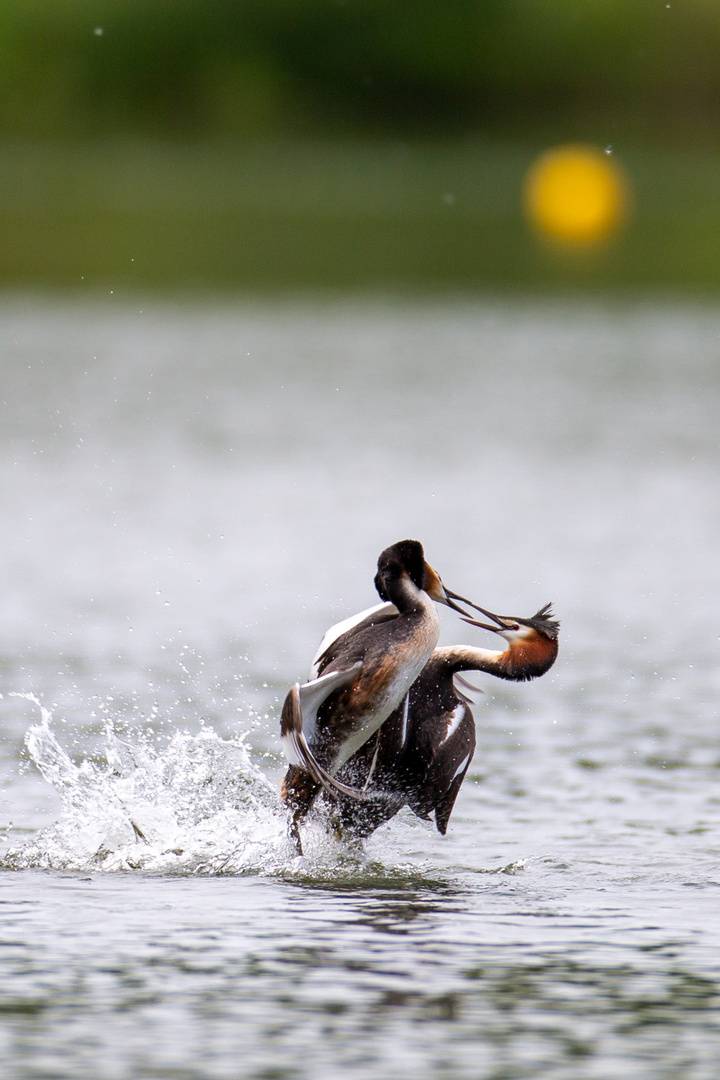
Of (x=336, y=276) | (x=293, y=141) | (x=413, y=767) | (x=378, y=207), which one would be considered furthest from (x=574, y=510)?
(x=293, y=141)

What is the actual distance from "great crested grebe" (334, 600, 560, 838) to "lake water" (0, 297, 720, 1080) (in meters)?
0.21

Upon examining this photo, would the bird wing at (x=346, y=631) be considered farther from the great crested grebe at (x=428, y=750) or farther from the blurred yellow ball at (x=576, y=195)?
the blurred yellow ball at (x=576, y=195)

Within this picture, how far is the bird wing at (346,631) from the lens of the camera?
8.88 meters

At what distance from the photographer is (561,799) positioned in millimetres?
10258

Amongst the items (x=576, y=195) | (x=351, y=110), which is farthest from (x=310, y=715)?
(x=351, y=110)

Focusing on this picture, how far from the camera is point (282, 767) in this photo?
10.9 m

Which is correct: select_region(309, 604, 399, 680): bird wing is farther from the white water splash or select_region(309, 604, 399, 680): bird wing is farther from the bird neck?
the white water splash

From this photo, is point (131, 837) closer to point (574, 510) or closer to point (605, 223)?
point (574, 510)

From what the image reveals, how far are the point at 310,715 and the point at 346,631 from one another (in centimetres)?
48

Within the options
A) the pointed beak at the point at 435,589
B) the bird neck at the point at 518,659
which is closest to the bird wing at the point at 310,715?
the pointed beak at the point at 435,589

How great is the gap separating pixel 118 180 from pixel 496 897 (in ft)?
209

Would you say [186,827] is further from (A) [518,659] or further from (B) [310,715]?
(A) [518,659]

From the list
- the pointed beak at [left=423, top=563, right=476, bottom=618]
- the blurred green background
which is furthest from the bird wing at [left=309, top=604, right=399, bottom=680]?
the blurred green background

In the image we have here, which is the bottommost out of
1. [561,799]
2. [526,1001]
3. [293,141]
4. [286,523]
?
[526,1001]
